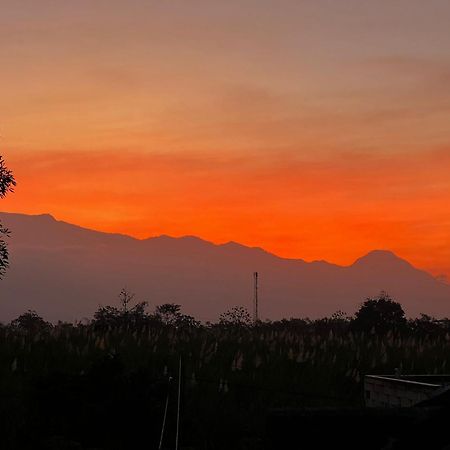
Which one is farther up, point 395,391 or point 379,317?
point 379,317

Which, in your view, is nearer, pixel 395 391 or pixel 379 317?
pixel 395 391

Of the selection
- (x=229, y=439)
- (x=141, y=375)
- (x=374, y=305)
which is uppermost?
(x=374, y=305)

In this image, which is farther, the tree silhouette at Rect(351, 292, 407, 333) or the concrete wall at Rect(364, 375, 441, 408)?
the tree silhouette at Rect(351, 292, 407, 333)

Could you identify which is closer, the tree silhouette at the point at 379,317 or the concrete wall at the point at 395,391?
the concrete wall at the point at 395,391

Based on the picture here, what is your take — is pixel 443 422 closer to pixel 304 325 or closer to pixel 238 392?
pixel 238 392

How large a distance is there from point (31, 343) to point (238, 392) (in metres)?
6.08

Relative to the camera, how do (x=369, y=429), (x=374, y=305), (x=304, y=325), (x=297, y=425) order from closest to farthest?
(x=297, y=425), (x=369, y=429), (x=374, y=305), (x=304, y=325)

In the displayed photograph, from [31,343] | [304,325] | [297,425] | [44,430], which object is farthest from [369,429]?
[304,325]

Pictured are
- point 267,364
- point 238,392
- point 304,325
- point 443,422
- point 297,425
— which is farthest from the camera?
point 304,325

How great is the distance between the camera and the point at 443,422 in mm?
6387

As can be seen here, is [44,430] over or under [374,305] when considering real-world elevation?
under

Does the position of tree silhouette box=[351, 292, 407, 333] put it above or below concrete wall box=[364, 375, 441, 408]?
above

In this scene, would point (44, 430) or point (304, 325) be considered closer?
point (44, 430)

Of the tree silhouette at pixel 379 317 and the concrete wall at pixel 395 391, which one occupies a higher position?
the tree silhouette at pixel 379 317
